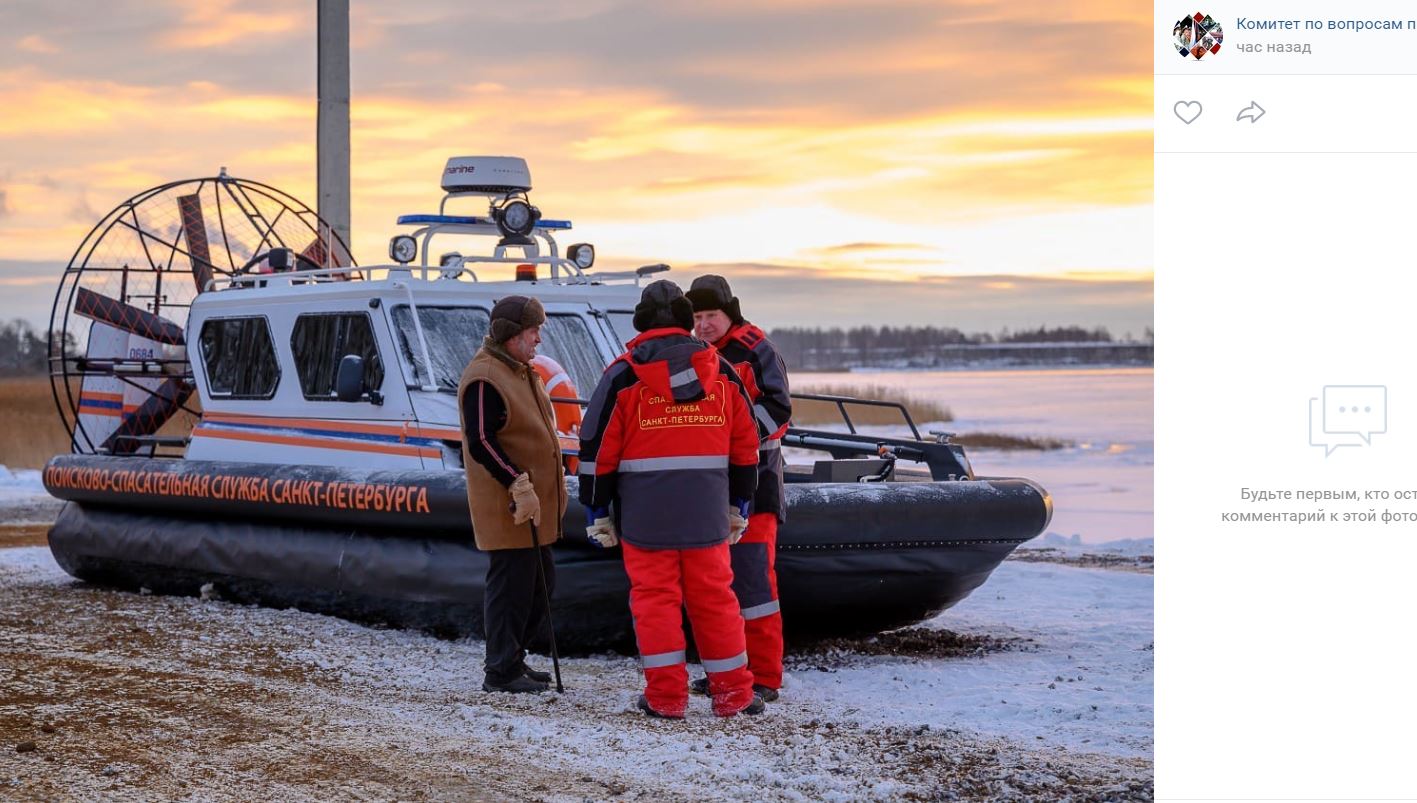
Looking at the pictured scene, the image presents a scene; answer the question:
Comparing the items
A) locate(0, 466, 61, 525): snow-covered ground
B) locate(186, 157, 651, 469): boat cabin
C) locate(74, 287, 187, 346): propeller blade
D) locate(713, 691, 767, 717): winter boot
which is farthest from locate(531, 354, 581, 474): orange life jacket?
locate(0, 466, 61, 525): snow-covered ground

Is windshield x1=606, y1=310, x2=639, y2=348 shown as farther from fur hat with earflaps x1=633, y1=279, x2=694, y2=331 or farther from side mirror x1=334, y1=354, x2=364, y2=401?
fur hat with earflaps x1=633, y1=279, x2=694, y2=331

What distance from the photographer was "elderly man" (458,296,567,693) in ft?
19.8

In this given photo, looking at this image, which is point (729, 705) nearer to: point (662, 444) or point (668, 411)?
point (662, 444)

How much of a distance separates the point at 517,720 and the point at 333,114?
879 cm

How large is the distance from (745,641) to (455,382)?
2.51 m

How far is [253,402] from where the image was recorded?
8680 millimetres

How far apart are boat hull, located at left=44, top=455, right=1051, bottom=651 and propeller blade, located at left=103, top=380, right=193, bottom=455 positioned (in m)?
1.51

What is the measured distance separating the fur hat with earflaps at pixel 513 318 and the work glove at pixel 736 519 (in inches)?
42.8

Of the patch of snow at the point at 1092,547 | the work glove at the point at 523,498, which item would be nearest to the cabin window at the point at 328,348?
the work glove at the point at 523,498

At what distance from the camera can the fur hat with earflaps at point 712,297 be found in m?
6.21
